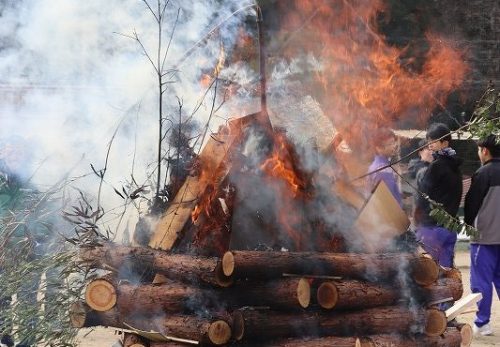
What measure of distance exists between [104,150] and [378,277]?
9.05 feet

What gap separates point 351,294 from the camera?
4.82 m

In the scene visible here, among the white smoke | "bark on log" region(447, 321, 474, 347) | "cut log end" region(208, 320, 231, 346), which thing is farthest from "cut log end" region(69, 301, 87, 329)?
"bark on log" region(447, 321, 474, 347)

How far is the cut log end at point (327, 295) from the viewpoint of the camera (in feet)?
15.6

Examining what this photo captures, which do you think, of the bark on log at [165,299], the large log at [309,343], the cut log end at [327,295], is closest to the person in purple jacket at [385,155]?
the cut log end at [327,295]

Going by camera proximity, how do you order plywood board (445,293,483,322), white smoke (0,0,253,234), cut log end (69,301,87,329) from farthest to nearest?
white smoke (0,0,253,234), plywood board (445,293,483,322), cut log end (69,301,87,329)

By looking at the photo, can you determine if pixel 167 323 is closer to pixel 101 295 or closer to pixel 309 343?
pixel 101 295

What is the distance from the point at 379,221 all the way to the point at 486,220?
8.53ft

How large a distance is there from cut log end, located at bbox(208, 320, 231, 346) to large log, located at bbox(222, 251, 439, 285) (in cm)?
32

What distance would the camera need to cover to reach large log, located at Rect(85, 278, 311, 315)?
471 centimetres

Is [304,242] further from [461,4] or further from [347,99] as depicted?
[461,4]

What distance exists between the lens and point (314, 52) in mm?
6164

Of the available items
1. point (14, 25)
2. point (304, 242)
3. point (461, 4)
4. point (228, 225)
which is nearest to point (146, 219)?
point (228, 225)

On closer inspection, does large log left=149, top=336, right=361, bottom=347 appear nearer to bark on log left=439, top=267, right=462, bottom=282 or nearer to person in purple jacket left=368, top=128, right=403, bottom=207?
bark on log left=439, top=267, right=462, bottom=282

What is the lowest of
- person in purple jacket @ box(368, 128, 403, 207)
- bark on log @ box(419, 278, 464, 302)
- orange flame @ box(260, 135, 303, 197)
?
bark on log @ box(419, 278, 464, 302)
